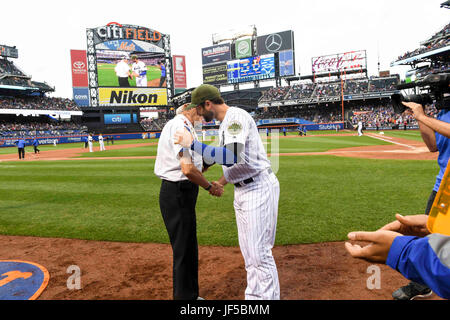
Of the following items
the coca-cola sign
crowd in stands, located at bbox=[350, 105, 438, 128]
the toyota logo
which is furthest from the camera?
the toyota logo

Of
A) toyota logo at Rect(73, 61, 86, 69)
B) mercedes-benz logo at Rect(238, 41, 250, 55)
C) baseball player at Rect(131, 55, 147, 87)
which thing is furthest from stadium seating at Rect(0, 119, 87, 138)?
mercedes-benz logo at Rect(238, 41, 250, 55)

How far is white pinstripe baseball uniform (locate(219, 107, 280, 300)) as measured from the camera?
2.44m

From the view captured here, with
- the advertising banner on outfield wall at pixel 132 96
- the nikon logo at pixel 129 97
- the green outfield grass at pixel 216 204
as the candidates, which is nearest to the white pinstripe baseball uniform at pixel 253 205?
the green outfield grass at pixel 216 204

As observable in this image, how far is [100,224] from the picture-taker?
583cm

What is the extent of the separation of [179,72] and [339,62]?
4248 centimetres

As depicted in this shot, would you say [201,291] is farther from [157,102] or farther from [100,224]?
[157,102]

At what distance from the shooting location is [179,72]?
Answer: 80.9 m

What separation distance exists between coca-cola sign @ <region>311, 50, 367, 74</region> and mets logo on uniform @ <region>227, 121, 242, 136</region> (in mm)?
63442

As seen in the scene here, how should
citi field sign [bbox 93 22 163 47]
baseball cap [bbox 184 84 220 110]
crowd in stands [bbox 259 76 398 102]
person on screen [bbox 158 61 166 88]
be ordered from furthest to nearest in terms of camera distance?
person on screen [bbox 158 61 166 88], crowd in stands [bbox 259 76 398 102], citi field sign [bbox 93 22 163 47], baseball cap [bbox 184 84 220 110]

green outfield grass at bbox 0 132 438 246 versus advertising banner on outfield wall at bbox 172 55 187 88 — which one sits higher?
advertising banner on outfield wall at bbox 172 55 187 88

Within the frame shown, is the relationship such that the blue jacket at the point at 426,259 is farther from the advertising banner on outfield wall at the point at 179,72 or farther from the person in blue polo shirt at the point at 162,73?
the advertising banner on outfield wall at the point at 179,72

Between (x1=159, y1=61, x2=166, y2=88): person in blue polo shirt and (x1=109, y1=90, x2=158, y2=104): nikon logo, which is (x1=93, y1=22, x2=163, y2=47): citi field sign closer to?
(x1=159, y1=61, x2=166, y2=88): person in blue polo shirt

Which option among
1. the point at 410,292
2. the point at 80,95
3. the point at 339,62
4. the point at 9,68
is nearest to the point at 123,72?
the point at 9,68

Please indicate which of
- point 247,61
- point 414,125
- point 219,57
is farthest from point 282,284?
point 219,57
